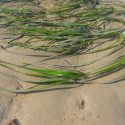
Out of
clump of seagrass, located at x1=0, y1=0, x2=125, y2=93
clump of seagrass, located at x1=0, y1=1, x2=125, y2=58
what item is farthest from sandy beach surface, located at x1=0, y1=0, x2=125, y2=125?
clump of seagrass, located at x1=0, y1=1, x2=125, y2=58

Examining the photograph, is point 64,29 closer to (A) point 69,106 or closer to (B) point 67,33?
(B) point 67,33

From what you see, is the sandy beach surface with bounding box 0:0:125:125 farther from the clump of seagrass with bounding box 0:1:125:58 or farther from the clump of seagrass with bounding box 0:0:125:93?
the clump of seagrass with bounding box 0:1:125:58

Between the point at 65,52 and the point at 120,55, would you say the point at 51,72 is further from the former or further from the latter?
the point at 120,55

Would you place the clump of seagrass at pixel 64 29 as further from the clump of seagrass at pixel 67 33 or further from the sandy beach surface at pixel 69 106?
the sandy beach surface at pixel 69 106

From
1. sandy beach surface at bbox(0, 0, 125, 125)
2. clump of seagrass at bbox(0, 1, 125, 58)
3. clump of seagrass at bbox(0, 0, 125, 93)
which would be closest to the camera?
sandy beach surface at bbox(0, 0, 125, 125)

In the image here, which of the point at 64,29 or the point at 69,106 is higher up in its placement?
the point at 64,29

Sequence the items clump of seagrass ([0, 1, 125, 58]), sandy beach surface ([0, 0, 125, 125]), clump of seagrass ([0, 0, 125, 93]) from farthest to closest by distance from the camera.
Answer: clump of seagrass ([0, 1, 125, 58]) → clump of seagrass ([0, 0, 125, 93]) → sandy beach surface ([0, 0, 125, 125])

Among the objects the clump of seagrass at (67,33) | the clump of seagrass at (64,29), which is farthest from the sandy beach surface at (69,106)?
the clump of seagrass at (64,29)

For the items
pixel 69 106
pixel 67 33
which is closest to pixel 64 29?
pixel 67 33

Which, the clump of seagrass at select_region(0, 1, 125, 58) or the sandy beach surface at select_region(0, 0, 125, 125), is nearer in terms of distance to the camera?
the sandy beach surface at select_region(0, 0, 125, 125)
